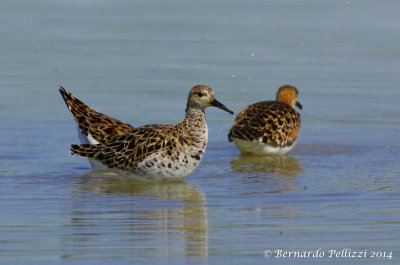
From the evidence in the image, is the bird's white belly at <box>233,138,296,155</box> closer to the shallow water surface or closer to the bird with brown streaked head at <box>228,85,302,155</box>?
the bird with brown streaked head at <box>228,85,302,155</box>

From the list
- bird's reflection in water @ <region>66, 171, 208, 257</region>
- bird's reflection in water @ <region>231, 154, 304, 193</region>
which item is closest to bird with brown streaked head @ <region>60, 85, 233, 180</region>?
bird's reflection in water @ <region>66, 171, 208, 257</region>

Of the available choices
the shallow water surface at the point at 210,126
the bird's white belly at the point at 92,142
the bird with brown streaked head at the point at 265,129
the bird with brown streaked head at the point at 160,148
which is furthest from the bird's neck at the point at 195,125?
the bird with brown streaked head at the point at 265,129

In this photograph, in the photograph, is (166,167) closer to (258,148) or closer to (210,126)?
(258,148)

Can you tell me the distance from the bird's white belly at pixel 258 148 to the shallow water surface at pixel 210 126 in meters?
0.13

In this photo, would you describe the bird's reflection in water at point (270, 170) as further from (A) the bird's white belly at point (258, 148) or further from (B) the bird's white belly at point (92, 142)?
(B) the bird's white belly at point (92, 142)

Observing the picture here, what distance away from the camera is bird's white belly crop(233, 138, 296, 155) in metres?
14.2

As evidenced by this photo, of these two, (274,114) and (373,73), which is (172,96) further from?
(373,73)

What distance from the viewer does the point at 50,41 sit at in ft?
63.7

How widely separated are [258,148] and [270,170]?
0.95 m

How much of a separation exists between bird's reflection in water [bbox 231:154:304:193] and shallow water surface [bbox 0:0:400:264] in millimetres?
25

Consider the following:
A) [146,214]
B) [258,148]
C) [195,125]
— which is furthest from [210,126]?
[146,214]

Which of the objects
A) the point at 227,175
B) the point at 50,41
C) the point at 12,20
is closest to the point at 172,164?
the point at 227,175

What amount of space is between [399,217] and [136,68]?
8333 mm

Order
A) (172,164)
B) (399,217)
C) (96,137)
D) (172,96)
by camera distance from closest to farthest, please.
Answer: (399,217), (172,164), (96,137), (172,96)
